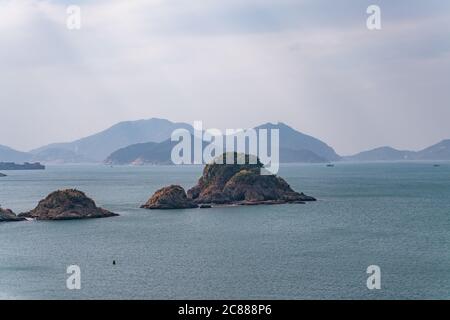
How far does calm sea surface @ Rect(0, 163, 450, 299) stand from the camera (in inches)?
2682

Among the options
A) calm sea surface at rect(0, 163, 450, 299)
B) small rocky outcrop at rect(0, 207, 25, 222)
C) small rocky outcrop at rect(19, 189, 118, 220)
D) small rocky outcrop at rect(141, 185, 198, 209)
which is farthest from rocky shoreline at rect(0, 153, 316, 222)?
small rocky outcrop at rect(0, 207, 25, 222)

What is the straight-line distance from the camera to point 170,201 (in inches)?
6383

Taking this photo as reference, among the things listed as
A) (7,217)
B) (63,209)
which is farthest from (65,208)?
(7,217)

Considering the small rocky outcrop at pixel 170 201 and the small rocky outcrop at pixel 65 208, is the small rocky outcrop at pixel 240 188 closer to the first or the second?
the small rocky outcrop at pixel 170 201

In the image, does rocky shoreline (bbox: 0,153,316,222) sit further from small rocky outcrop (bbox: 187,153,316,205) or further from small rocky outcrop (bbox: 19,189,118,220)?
small rocky outcrop (bbox: 19,189,118,220)

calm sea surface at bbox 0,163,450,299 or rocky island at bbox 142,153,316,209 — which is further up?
rocky island at bbox 142,153,316,209

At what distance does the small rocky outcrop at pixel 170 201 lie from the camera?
162 metres

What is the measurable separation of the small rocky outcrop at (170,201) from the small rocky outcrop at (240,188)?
8.22 metres

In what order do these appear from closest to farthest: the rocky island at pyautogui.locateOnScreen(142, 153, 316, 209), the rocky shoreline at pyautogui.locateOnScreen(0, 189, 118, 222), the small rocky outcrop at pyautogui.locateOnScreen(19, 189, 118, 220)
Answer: the rocky shoreline at pyautogui.locateOnScreen(0, 189, 118, 222) < the small rocky outcrop at pyautogui.locateOnScreen(19, 189, 118, 220) < the rocky island at pyautogui.locateOnScreen(142, 153, 316, 209)

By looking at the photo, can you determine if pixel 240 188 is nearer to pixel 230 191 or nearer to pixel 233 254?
pixel 230 191

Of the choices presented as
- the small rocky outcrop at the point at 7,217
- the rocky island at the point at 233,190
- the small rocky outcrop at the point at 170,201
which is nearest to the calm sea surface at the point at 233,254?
the small rocky outcrop at the point at 7,217

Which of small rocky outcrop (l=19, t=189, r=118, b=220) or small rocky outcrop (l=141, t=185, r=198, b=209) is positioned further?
small rocky outcrop (l=141, t=185, r=198, b=209)

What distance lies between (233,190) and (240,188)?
230cm
